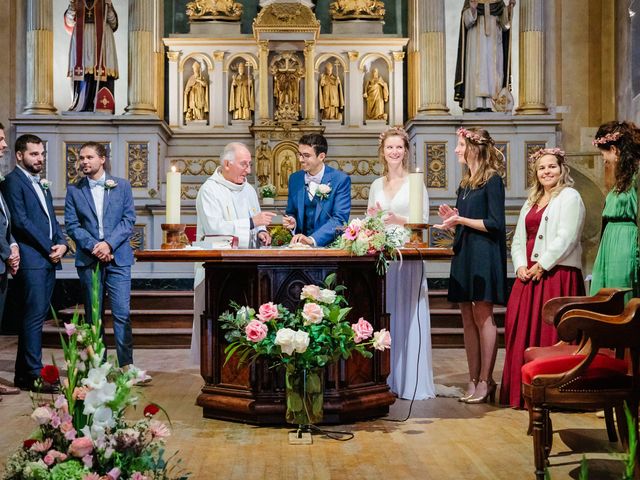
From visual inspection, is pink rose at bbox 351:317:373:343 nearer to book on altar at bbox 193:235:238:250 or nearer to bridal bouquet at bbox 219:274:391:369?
bridal bouquet at bbox 219:274:391:369

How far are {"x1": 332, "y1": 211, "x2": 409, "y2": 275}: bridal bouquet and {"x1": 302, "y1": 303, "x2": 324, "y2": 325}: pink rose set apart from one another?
1.48 ft

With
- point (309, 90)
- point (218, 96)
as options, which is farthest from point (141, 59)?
point (309, 90)

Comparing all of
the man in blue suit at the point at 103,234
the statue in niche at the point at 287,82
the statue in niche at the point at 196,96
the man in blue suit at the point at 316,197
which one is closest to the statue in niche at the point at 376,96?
the statue in niche at the point at 287,82

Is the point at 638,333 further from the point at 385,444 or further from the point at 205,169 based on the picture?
the point at 205,169

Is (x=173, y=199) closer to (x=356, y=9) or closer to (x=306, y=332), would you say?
(x=306, y=332)

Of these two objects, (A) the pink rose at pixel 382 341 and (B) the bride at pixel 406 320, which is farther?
(B) the bride at pixel 406 320

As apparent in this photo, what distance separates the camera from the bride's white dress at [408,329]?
512 cm

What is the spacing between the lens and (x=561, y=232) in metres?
4.66

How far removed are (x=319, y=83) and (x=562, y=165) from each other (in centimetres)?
615

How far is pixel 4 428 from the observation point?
4.31 meters

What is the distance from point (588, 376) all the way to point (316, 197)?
89.0 inches

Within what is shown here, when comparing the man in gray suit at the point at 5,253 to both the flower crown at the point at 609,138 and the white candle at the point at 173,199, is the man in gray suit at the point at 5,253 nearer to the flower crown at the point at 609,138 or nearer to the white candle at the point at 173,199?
the white candle at the point at 173,199

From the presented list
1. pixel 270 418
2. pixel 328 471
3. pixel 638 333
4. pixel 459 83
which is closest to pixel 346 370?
pixel 270 418

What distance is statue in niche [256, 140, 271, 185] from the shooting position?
1030 centimetres
